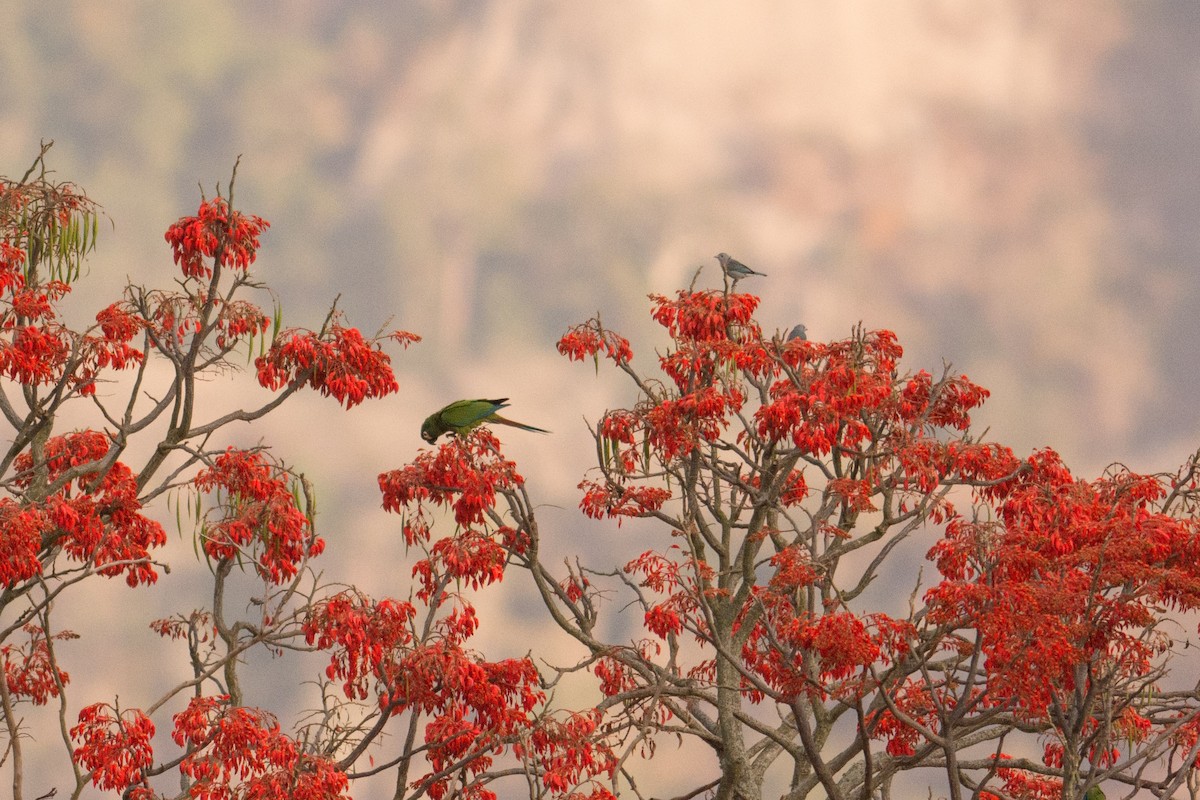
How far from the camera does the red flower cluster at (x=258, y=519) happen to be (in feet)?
39.6

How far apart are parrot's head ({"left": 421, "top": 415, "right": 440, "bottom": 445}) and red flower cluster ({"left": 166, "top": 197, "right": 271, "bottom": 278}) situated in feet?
7.81

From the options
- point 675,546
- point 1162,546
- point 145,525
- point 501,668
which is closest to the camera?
point 1162,546

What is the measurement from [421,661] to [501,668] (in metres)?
0.82

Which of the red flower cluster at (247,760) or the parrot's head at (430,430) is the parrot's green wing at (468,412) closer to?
the parrot's head at (430,430)

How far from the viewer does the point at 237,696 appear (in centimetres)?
1294

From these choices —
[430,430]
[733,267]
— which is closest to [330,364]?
[430,430]

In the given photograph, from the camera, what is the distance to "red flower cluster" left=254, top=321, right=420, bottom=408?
39.1 feet

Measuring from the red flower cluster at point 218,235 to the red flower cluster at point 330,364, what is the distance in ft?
2.90

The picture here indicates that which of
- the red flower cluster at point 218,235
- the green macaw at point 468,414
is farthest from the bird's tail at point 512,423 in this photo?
the red flower cluster at point 218,235

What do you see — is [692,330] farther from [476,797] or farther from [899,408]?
[476,797]

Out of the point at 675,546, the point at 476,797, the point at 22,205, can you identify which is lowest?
the point at 476,797

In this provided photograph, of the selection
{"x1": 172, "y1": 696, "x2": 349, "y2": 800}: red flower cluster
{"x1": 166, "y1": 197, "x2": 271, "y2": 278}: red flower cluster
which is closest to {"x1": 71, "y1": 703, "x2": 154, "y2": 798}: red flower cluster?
{"x1": 172, "y1": 696, "x2": 349, "y2": 800}: red flower cluster

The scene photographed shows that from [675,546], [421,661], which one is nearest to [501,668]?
[421,661]

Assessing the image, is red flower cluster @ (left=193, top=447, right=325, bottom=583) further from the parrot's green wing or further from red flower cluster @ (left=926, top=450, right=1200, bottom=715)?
red flower cluster @ (left=926, top=450, right=1200, bottom=715)
